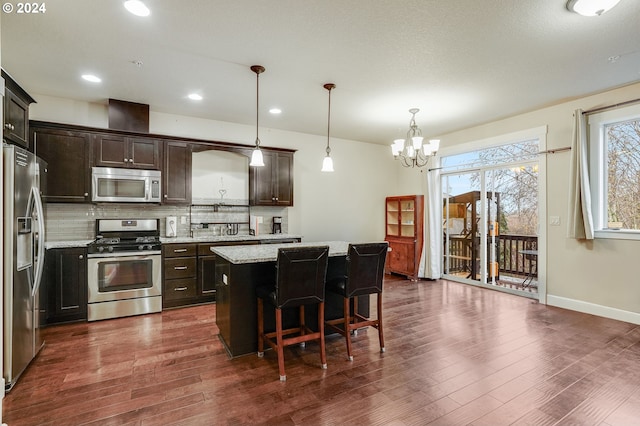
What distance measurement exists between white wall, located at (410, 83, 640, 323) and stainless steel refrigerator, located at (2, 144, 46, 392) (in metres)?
6.09

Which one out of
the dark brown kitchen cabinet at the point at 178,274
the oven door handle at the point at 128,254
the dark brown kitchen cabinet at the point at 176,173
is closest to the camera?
the oven door handle at the point at 128,254

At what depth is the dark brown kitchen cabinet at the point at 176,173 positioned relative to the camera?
452 cm

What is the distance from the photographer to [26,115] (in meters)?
3.34

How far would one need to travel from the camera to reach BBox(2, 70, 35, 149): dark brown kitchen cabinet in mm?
2852

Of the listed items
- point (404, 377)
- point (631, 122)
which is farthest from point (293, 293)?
point (631, 122)

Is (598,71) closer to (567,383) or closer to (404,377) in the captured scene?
(567,383)

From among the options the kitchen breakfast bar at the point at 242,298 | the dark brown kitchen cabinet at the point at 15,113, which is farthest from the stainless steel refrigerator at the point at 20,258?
the kitchen breakfast bar at the point at 242,298

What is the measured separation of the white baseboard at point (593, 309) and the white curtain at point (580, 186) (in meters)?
0.90

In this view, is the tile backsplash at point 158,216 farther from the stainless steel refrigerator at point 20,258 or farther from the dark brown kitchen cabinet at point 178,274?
the stainless steel refrigerator at point 20,258

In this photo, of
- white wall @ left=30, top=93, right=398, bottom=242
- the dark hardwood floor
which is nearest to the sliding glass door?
white wall @ left=30, top=93, right=398, bottom=242

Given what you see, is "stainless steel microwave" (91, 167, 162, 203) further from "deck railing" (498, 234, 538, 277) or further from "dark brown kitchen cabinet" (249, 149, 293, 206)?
"deck railing" (498, 234, 538, 277)

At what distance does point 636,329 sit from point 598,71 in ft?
9.65

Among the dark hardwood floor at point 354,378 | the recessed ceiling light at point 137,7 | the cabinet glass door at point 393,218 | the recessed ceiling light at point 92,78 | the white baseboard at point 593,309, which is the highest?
the recessed ceiling light at point 92,78

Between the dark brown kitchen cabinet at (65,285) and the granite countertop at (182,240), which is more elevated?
the granite countertop at (182,240)
